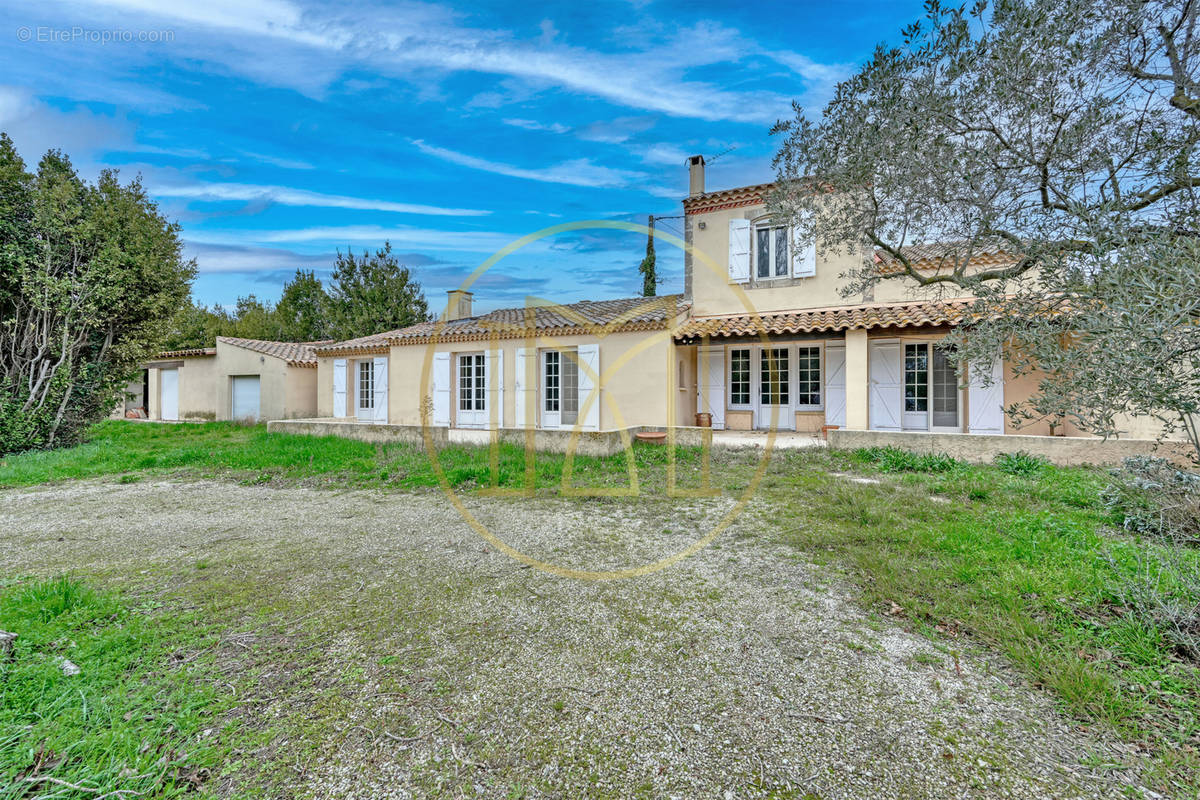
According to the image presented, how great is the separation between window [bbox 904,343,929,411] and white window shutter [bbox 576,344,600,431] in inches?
279

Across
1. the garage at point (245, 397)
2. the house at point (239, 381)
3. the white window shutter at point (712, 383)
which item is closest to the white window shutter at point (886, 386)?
the white window shutter at point (712, 383)

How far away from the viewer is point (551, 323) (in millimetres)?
13078

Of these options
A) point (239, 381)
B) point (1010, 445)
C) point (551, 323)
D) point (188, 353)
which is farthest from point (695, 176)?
point (188, 353)

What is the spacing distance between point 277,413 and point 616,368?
1294 centimetres

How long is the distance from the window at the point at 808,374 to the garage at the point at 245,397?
17.8 meters

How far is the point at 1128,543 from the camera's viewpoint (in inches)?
173

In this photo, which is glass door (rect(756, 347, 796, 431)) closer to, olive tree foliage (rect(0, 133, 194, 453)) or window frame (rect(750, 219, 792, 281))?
window frame (rect(750, 219, 792, 281))

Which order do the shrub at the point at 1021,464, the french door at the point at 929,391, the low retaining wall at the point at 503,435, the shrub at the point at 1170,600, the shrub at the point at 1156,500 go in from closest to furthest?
the shrub at the point at 1170,600
the shrub at the point at 1156,500
the shrub at the point at 1021,464
the low retaining wall at the point at 503,435
the french door at the point at 929,391

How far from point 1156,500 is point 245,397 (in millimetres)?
22256

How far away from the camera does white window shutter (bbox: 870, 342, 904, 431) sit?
11266 millimetres

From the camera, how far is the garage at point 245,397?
1752 cm

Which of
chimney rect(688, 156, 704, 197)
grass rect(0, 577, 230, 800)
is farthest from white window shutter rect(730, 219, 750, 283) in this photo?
grass rect(0, 577, 230, 800)

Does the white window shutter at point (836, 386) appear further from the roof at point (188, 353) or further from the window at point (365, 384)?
the roof at point (188, 353)
